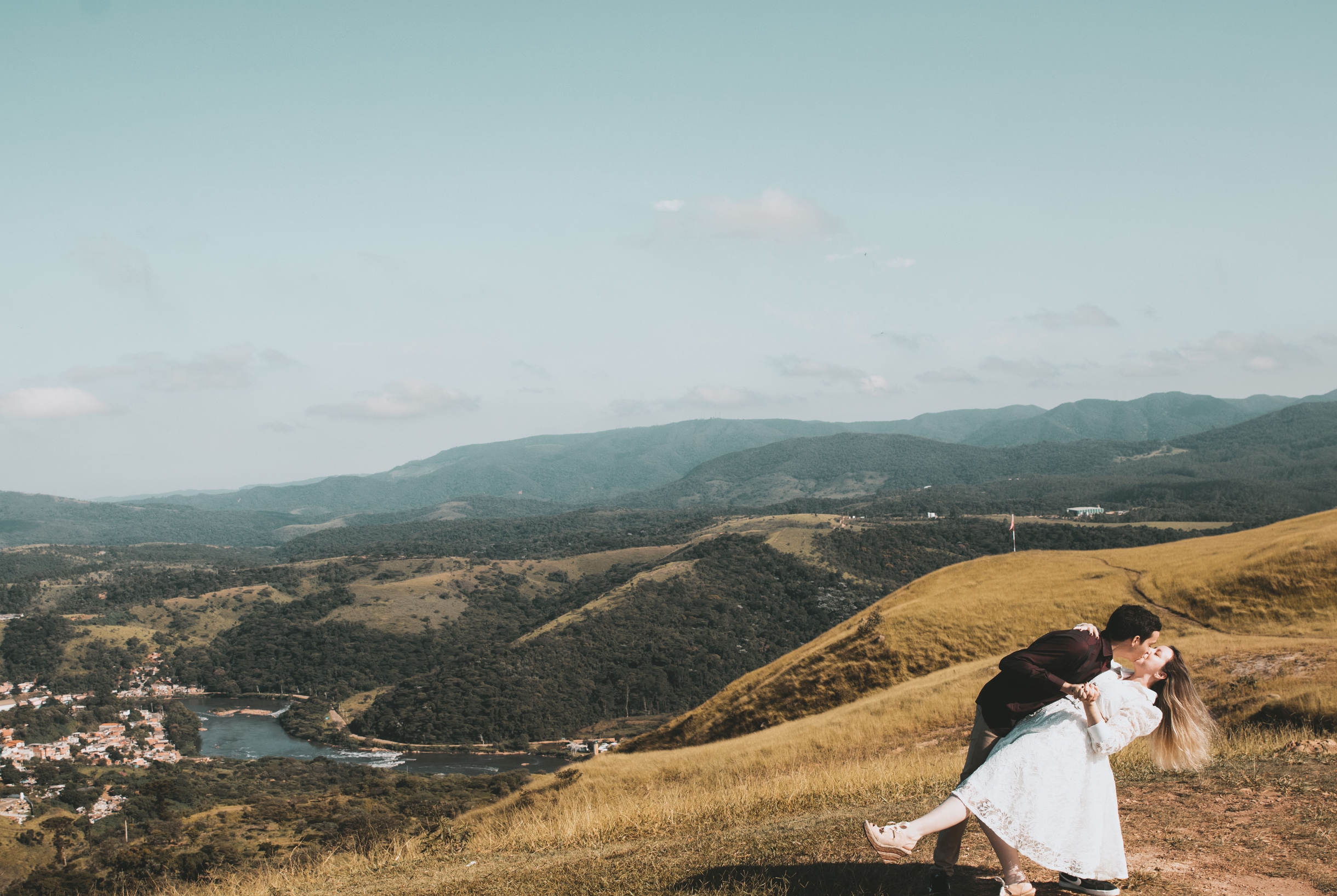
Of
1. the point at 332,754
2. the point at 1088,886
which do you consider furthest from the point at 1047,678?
the point at 332,754

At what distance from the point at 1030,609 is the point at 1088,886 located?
2203cm

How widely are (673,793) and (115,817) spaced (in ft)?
330

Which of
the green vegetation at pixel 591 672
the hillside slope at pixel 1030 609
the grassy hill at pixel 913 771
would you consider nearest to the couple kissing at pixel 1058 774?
the grassy hill at pixel 913 771

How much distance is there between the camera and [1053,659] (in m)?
6.29

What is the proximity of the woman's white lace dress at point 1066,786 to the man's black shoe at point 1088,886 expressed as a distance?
84 millimetres

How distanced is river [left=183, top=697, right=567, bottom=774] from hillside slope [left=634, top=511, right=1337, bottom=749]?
105 m

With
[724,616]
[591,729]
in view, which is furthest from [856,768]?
[724,616]

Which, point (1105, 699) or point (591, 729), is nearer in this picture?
point (1105, 699)

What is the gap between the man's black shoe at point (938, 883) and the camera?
6684 mm

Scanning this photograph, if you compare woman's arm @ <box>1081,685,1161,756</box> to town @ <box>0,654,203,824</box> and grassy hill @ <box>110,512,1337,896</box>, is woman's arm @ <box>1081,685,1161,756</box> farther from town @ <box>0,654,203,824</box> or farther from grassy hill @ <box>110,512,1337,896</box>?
town @ <box>0,654,203,824</box>

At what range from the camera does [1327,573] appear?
22.3 m

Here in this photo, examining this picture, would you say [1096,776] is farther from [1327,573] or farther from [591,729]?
[591,729]

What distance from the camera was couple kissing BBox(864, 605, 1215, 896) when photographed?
241 inches

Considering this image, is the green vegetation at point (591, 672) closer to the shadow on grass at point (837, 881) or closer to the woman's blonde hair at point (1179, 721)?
the shadow on grass at point (837, 881)
